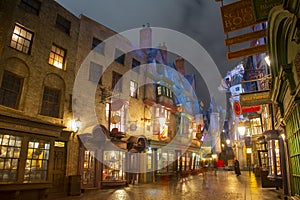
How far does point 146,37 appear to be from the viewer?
25.8m

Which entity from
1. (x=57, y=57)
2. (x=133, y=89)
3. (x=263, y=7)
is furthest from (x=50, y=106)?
(x=263, y=7)

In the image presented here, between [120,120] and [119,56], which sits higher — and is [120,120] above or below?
below

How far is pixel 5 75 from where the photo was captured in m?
11.9

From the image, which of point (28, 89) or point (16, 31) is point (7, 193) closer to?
point (28, 89)

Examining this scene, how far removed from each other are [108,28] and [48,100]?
30.5 feet

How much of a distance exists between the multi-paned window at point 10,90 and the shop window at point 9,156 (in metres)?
1.84

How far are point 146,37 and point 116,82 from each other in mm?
8336

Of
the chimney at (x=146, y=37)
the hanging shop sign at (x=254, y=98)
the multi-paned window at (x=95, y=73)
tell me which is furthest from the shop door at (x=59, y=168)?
the chimney at (x=146, y=37)

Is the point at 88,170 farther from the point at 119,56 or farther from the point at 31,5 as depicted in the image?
the point at 31,5

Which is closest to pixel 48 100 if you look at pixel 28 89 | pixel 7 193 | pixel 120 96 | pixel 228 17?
pixel 28 89

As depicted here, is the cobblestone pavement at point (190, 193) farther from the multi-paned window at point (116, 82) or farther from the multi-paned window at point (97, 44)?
the multi-paned window at point (97, 44)

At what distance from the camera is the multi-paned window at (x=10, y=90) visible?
11.8m

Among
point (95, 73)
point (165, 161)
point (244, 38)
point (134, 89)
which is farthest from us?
point (165, 161)

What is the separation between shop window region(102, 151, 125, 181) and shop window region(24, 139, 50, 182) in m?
5.08
